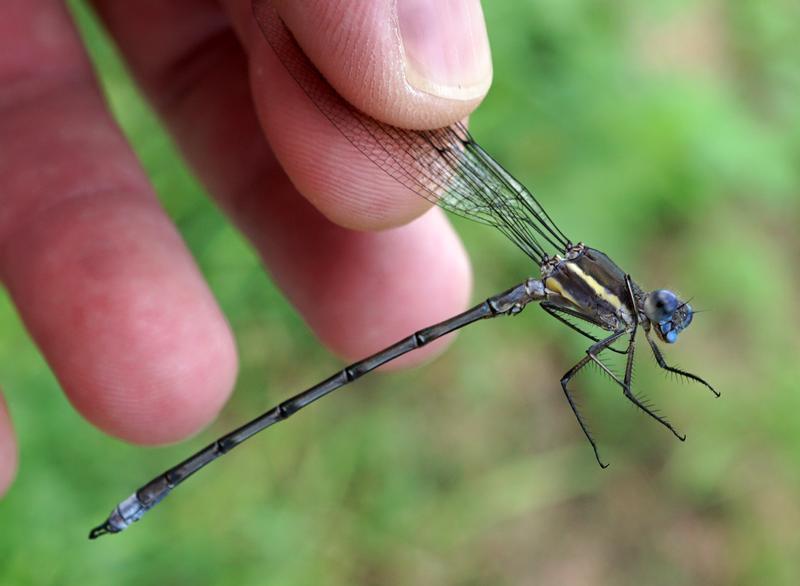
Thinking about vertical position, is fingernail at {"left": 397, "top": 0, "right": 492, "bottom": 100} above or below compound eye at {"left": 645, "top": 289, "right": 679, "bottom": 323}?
above

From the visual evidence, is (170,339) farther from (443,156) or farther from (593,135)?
(593,135)

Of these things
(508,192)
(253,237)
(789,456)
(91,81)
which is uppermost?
(91,81)

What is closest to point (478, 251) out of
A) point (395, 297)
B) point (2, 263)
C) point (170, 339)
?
point (395, 297)

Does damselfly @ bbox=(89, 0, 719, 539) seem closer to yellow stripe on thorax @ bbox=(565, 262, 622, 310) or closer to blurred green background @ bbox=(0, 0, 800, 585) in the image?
yellow stripe on thorax @ bbox=(565, 262, 622, 310)

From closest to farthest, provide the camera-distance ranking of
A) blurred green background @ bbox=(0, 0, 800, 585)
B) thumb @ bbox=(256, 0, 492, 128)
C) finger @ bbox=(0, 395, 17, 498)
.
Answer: thumb @ bbox=(256, 0, 492, 128), finger @ bbox=(0, 395, 17, 498), blurred green background @ bbox=(0, 0, 800, 585)

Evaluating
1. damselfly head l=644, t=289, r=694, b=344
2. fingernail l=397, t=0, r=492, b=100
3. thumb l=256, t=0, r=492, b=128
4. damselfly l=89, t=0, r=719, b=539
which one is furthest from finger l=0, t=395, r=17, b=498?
damselfly head l=644, t=289, r=694, b=344

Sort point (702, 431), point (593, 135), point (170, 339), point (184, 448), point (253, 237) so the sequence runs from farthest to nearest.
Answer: point (593, 135)
point (702, 431)
point (184, 448)
point (253, 237)
point (170, 339)

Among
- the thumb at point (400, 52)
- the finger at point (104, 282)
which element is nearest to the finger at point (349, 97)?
the thumb at point (400, 52)
